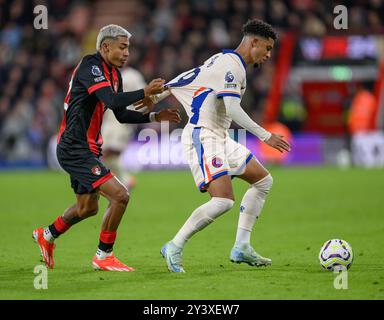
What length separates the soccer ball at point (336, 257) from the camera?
7121 millimetres

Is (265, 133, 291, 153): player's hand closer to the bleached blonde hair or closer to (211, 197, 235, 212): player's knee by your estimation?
(211, 197, 235, 212): player's knee

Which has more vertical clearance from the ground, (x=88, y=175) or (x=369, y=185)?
(x=88, y=175)

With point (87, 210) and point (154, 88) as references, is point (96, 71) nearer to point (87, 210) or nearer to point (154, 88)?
point (154, 88)

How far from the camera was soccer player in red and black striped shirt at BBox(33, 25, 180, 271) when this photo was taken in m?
7.25

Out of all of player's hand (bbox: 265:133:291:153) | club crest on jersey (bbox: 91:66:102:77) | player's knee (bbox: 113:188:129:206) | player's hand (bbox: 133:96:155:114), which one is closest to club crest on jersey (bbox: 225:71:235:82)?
player's hand (bbox: 265:133:291:153)

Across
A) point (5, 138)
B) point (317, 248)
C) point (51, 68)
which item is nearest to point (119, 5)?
point (51, 68)

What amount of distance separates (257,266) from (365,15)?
55.5 ft

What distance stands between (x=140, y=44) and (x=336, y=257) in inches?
686

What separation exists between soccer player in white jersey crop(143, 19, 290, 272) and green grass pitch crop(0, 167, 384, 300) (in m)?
0.33

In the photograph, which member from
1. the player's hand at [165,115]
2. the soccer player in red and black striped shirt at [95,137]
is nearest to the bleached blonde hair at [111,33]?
the soccer player in red and black striped shirt at [95,137]

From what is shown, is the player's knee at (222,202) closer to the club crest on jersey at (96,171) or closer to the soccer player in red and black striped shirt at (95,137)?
the soccer player in red and black striped shirt at (95,137)

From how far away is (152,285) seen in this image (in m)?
6.53

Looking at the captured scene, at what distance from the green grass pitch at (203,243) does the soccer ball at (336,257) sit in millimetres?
87
